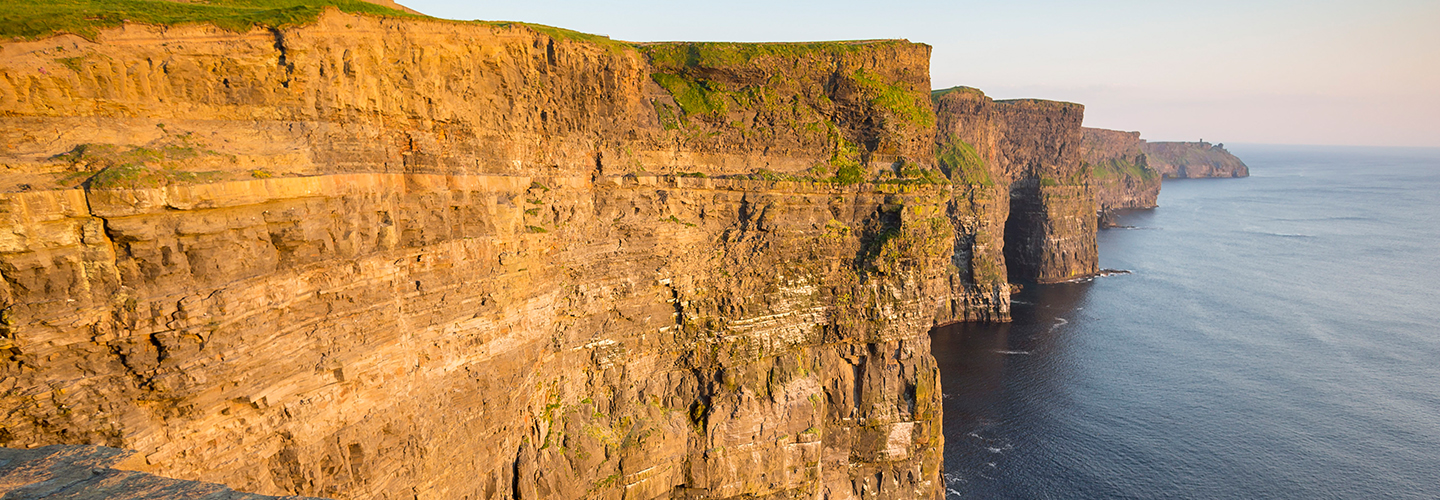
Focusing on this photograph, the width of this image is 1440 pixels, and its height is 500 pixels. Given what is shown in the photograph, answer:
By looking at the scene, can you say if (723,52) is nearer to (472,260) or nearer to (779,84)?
(779,84)

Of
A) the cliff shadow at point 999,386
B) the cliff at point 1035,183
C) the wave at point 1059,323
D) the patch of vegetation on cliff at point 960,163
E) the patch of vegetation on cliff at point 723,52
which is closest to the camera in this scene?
the patch of vegetation on cliff at point 723,52

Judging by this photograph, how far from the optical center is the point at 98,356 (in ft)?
43.3

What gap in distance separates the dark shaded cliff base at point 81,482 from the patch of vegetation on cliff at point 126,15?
32.5 feet

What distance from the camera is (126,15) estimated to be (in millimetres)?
14859

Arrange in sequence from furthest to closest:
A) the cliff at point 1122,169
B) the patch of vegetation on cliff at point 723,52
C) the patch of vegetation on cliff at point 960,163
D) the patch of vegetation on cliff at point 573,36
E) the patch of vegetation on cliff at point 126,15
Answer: the cliff at point 1122,169
the patch of vegetation on cliff at point 960,163
the patch of vegetation on cliff at point 723,52
the patch of vegetation on cliff at point 573,36
the patch of vegetation on cliff at point 126,15

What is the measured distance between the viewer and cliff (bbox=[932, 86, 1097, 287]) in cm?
9312

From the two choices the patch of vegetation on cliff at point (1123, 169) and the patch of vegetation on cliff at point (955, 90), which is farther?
the patch of vegetation on cliff at point (1123, 169)

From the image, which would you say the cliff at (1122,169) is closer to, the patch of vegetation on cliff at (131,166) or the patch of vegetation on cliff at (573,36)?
the patch of vegetation on cliff at (573,36)

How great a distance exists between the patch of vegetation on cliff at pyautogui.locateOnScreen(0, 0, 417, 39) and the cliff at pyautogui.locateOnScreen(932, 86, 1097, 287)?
284 feet

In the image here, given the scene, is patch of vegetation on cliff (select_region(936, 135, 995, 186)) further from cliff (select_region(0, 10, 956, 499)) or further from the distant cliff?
cliff (select_region(0, 10, 956, 499))

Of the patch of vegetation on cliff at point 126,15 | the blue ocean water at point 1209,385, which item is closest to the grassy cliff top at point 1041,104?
the blue ocean water at point 1209,385

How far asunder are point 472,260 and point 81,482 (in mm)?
12847

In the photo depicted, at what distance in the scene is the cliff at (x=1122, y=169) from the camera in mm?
177000

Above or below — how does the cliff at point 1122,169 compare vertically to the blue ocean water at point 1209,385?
above
